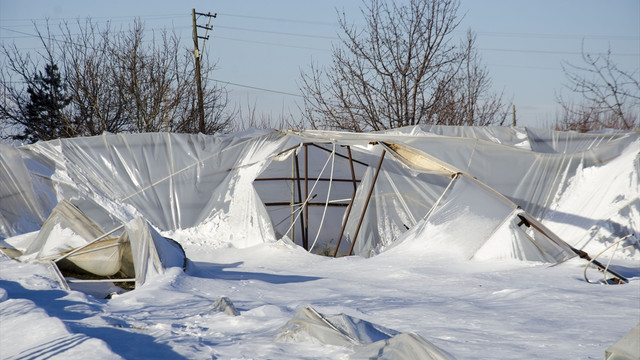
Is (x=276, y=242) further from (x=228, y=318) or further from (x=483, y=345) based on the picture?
(x=483, y=345)

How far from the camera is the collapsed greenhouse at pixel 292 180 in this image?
27.4 ft

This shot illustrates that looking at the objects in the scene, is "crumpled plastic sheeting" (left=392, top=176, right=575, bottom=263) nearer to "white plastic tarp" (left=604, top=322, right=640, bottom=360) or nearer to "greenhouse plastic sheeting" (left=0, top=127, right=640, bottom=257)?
"greenhouse plastic sheeting" (left=0, top=127, right=640, bottom=257)

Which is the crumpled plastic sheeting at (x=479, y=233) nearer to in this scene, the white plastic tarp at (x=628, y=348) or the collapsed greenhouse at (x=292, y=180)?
the collapsed greenhouse at (x=292, y=180)

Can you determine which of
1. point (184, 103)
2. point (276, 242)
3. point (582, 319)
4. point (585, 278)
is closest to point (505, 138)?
point (276, 242)

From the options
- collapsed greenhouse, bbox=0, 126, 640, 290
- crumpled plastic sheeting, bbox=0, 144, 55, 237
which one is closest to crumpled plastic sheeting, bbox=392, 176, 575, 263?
collapsed greenhouse, bbox=0, 126, 640, 290

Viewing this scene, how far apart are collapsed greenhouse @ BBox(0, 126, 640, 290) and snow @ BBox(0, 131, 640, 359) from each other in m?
0.26

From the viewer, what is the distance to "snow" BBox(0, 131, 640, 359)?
146 inches

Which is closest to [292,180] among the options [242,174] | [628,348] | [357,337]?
[242,174]

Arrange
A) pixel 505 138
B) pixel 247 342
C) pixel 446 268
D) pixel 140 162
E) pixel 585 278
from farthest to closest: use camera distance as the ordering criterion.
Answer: pixel 505 138 → pixel 140 162 → pixel 446 268 → pixel 585 278 → pixel 247 342

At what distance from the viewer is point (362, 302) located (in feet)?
18.2

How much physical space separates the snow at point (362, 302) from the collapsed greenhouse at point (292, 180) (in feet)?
0.87

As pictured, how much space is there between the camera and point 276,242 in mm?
9008

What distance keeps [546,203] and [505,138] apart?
2105 mm

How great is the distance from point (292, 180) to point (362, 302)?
21.1 ft
